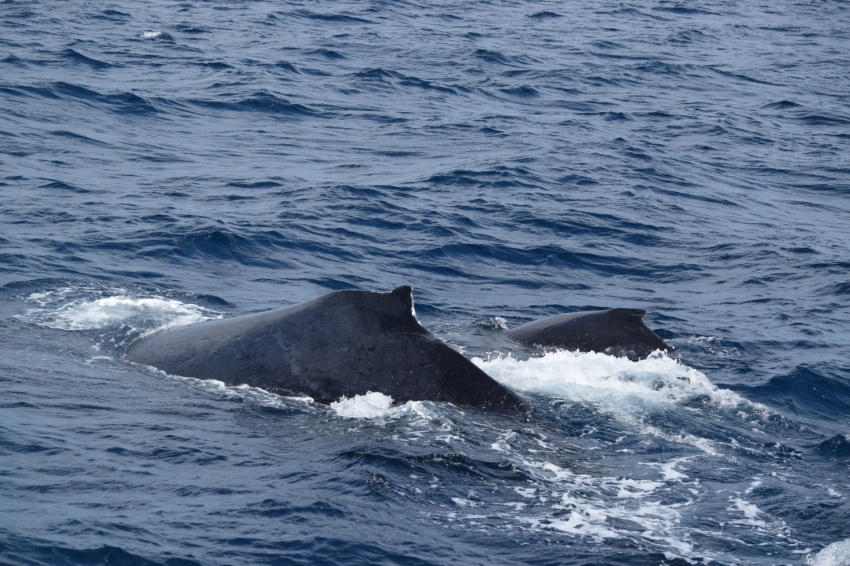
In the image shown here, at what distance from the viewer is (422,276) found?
1593 cm

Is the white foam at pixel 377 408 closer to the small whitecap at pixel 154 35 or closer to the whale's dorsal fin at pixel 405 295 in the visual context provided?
the whale's dorsal fin at pixel 405 295

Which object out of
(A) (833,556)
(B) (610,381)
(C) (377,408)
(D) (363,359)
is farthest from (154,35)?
(A) (833,556)

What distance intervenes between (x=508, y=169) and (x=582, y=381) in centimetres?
1143

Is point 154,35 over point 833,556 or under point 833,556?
under

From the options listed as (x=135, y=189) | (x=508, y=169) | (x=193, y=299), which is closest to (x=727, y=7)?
(x=508, y=169)

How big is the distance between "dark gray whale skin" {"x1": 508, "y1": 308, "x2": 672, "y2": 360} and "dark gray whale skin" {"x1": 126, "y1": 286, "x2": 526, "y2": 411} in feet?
8.85

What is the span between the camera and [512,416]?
369 inches

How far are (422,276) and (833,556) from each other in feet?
29.4

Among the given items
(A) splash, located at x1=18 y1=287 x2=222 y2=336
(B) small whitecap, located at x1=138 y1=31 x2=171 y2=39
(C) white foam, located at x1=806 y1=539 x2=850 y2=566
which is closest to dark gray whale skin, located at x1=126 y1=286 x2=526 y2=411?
(A) splash, located at x1=18 y1=287 x2=222 y2=336

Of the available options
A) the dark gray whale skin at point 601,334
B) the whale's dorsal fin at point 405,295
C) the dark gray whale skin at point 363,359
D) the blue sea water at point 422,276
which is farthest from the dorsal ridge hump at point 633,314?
the whale's dorsal fin at point 405,295

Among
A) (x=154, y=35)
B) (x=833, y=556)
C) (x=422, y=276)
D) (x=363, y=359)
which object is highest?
(x=363, y=359)

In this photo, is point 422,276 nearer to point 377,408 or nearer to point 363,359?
point 363,359

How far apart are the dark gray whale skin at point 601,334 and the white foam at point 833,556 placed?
437cm

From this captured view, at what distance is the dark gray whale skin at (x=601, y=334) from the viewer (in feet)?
39.6
